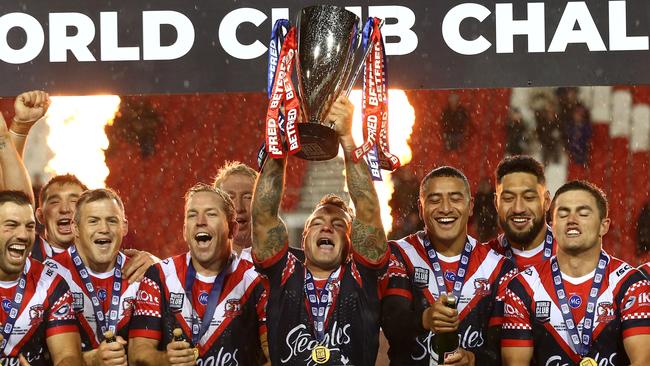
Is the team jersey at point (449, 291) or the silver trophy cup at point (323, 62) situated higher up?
the silver trophy cup at point (323, 62)

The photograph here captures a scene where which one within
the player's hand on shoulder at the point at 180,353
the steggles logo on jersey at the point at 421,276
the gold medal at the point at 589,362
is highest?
the steggles logo on jersey at the point at 421,276

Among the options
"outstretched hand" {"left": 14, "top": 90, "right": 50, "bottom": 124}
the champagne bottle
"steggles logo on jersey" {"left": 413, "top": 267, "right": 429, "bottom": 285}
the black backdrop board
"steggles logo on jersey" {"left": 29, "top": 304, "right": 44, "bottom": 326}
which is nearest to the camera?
the champagne bottle

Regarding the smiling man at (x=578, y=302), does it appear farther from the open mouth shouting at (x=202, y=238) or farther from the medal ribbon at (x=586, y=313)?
the open mouth shouting at (x=202, y=238)

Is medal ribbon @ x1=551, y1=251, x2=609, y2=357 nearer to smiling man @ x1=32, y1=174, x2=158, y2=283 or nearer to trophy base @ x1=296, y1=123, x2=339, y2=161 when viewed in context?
trophy base @ x1=296, y1=123, x2=339, y2=161

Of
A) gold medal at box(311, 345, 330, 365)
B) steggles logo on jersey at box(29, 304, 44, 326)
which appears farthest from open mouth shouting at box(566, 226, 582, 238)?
steggles logo on jersey at box(29, 304, 44, 326)

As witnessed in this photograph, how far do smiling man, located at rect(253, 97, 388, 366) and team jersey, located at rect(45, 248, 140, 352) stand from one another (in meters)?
0.77

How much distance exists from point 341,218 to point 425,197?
1.46 feet

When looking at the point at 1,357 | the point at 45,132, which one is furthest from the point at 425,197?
the point at 45,132

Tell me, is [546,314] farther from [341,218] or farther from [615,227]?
[615,227]

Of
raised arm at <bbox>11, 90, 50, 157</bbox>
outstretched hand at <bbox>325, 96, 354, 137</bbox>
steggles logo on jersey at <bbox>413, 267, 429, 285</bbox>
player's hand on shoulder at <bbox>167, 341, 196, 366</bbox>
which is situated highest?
raised arm at <bbox>11, 90, 50, 157</bbox>

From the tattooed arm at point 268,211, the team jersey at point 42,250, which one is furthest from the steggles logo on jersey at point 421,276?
the team jersey at point 42,250

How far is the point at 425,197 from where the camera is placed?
548 cm

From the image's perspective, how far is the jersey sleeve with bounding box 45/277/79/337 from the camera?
518 centimetres

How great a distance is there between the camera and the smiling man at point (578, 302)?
16.5 feet
